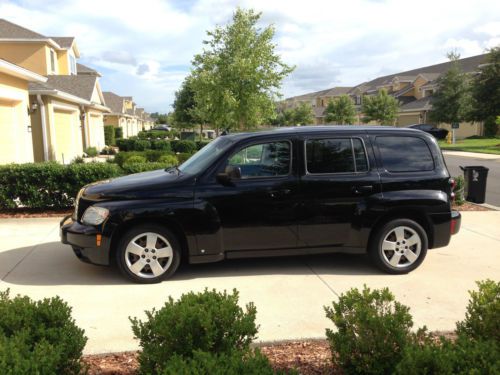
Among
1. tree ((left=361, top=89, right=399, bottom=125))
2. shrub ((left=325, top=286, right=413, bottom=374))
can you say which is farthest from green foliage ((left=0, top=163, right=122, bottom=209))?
tree ((left=361, top=89, right=399, bottom=125))

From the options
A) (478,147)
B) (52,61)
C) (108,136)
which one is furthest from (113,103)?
(478,147)

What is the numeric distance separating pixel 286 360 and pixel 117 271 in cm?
290

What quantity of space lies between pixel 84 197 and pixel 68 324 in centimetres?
270

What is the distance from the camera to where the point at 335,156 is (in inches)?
212

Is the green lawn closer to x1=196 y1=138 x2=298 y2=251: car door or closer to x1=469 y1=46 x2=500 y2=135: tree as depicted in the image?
x1=469 y1=46 x2=500 y2=135: tree

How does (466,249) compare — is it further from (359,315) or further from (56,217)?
(56,217)

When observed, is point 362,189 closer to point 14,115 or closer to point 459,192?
point 459,192

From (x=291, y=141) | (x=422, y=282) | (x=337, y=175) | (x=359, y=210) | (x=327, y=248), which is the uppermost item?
(x=291, y=141)

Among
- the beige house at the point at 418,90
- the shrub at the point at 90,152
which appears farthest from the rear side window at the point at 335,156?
the beige house at the point at 418,90

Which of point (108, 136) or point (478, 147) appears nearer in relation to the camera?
point (478, 147)

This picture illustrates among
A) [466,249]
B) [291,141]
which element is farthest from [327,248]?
[466,249]

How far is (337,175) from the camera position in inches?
209

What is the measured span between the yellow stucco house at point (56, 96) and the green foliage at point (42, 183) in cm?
552

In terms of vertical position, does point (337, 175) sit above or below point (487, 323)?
above
